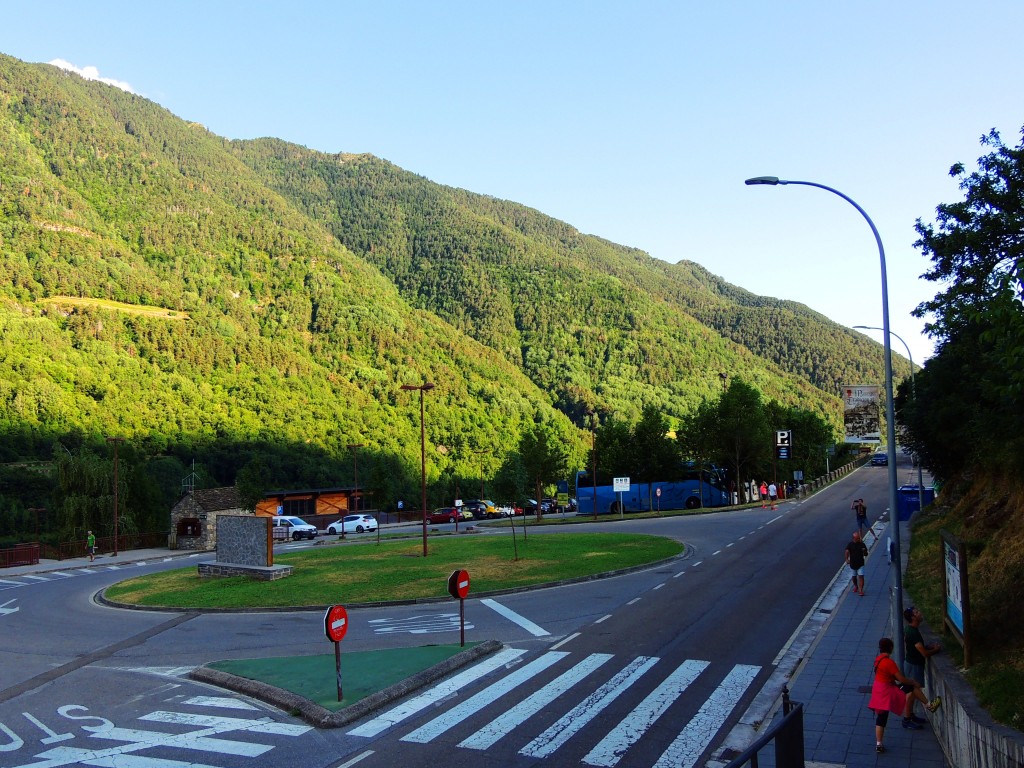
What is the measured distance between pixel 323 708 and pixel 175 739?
2193mm

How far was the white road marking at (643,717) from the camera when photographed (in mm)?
10492

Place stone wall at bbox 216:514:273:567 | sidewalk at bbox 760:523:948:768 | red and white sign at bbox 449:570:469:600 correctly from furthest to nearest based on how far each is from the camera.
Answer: stone wall at bbox 216:514:273:567 → red and white sign at bbox 449:570:469:600 → sidewalk at bbox 760:523:948:768

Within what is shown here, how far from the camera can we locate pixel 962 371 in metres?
28.2

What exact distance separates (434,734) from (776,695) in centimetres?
570

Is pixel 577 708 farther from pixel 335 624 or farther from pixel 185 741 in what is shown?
pixel 185 741

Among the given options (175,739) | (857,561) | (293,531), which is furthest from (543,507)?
(175,739)

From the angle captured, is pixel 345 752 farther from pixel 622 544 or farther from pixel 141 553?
pixel 141 553

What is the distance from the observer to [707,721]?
1179cm

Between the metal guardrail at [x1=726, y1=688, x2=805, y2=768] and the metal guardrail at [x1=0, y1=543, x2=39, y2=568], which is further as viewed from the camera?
the metal guardrail at [x1=0, y1=543, x2=39, y2=568]

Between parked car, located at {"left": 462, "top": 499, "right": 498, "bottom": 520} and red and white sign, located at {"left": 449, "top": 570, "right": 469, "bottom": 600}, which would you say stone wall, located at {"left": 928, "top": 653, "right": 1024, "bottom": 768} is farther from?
parked car, located at {"left": 462, "top": 499, "right": 498, "bottom": 520}

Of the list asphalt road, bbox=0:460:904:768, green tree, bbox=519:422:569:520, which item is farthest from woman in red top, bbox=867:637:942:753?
green tree, bbox=519:422:569:520

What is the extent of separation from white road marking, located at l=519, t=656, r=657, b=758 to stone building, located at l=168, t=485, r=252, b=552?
41075 mm

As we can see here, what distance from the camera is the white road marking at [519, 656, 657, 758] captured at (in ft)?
35.6

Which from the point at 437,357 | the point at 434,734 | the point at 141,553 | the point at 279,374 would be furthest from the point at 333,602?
the point at 437,357
